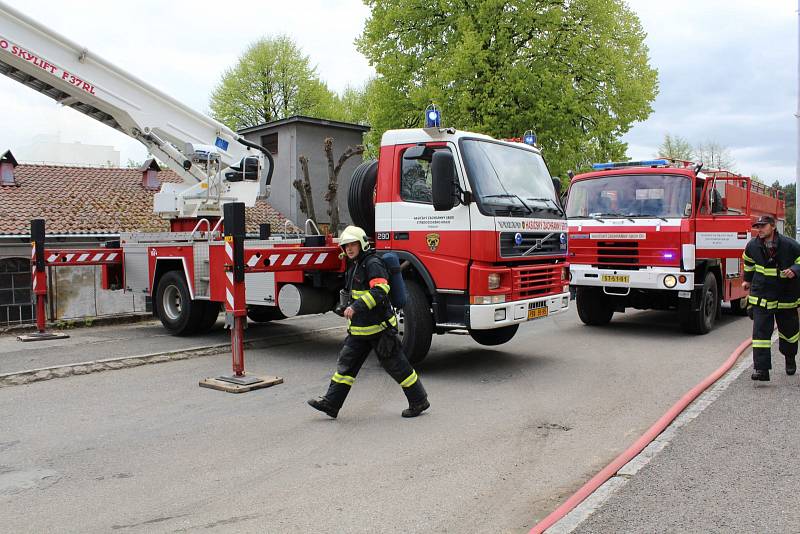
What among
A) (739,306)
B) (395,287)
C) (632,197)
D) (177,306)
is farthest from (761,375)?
(177,306)

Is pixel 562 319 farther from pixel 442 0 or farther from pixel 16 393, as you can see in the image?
pixel 442 0

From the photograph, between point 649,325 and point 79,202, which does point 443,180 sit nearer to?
point 649,325

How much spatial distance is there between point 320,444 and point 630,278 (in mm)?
6858

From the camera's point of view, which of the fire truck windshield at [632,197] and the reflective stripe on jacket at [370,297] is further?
the fire truck windshield at [632,197]

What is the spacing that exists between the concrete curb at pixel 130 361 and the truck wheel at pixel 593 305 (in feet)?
14.3

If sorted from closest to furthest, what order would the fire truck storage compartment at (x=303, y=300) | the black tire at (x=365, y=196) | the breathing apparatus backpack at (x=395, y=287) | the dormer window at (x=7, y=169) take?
1. the breathing apparatus backpack at (x=395, y=287)
2. the black tire at (x=365, y=196)
3. the fire truck storage compartment at (x=303, y=300)
4. the dormer window at (x=7, y=169)

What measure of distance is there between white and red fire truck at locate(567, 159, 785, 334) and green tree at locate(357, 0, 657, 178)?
10.2 meters

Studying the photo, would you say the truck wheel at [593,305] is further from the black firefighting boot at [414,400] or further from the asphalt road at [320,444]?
the black firefighting boot at [414,400]

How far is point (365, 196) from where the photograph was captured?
344 inches

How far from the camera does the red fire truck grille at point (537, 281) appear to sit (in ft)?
26.3

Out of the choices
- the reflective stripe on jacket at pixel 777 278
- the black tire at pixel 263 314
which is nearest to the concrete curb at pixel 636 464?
the reflective stripe on jacket at pixel 777 278

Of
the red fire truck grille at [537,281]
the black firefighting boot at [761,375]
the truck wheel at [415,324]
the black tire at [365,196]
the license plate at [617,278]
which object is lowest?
the black firefighting boot at [761,375]

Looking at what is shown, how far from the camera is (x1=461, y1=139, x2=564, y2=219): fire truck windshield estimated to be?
7.83 metres

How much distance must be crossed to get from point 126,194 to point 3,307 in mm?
9844
